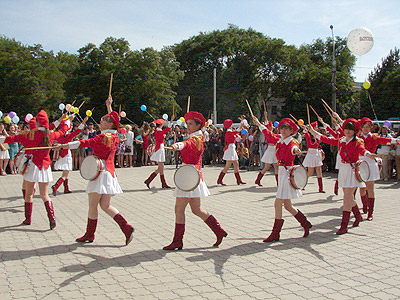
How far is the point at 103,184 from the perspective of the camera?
5910 millimetres

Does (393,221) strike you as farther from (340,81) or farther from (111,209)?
(340,81)

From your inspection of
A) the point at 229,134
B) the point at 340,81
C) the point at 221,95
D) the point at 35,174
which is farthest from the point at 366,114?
the point at 35,174

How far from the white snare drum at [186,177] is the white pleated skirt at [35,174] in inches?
115

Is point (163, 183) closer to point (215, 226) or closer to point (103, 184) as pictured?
point (103, 184)

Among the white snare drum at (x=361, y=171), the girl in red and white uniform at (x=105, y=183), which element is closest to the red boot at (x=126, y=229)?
the girl in red and white uniform at (x=105, y=183)

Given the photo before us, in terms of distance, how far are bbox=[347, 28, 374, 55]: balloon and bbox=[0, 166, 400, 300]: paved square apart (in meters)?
5.58

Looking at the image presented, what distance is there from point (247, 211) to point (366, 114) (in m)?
41.3

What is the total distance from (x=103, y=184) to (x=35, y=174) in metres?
1.86

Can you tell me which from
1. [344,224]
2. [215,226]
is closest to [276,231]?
[215,226]

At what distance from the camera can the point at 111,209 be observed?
602 centimetres

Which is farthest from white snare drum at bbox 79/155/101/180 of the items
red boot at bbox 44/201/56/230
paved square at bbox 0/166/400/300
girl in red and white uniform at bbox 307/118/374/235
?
girl in red and white uniform at bbox 307/118/374/235

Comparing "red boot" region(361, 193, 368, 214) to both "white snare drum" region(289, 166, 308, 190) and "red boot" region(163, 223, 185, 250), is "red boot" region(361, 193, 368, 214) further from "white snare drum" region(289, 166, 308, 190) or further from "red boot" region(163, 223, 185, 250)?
"red boot" region(163, 223, 185, 250)

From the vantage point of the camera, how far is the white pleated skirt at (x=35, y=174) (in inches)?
276

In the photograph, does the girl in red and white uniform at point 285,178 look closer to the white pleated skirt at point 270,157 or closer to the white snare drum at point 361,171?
the white snare drum at point 361,171
